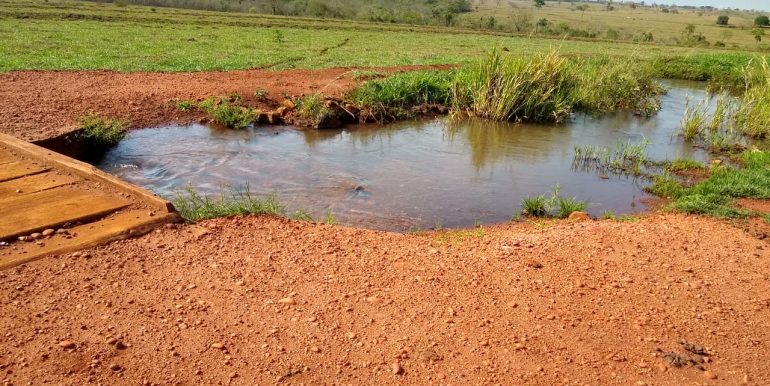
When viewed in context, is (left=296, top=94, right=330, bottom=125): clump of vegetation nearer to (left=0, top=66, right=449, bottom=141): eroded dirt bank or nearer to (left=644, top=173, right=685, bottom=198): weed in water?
(left=0, top=66, right=449, bottom=141): eroded dirt bank

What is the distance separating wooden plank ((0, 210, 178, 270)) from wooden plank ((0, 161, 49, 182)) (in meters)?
1.31

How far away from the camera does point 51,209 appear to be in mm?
4273

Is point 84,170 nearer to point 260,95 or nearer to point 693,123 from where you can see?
point 260,95

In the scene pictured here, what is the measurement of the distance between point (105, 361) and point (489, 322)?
2.04 m

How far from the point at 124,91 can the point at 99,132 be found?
293 centimetres

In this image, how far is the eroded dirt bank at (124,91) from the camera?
8.05 meters

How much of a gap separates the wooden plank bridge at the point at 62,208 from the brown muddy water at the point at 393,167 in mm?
1504

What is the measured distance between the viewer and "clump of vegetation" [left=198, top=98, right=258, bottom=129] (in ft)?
31.6

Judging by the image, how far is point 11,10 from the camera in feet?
87.9

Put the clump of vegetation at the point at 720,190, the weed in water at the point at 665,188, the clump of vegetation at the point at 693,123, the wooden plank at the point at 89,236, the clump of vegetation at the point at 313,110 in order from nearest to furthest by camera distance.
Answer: the wooden plank at the point at 89,236, the clump of vegetation at the point at 720,190, the weed in water at the point at 665,188, the clump of vegetation at the point at 313,110, the clump of vegetation at the point at 693,123

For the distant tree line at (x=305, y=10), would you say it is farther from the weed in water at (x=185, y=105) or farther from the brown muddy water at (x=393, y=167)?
the weed in water at (x=185, y=105)

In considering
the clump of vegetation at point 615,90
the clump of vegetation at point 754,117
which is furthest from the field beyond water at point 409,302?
the clump of vegetation at point 615,90

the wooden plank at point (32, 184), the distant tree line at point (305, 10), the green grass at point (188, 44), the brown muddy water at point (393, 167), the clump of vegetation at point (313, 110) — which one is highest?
the distant tree line at point (305, 10)

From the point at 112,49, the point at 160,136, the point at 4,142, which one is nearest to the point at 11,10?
the point at 112,49
